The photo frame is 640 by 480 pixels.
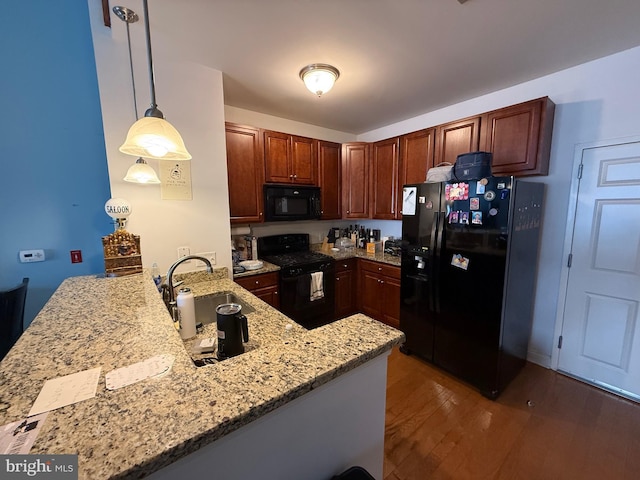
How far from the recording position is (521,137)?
2111 millimetres

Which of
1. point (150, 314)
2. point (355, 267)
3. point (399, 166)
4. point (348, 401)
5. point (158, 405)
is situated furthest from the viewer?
point (355, 267)

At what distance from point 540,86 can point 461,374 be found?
2588 millimetres

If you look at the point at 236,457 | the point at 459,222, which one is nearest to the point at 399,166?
the point at 459,222

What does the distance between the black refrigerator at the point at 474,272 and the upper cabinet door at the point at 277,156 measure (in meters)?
1.38

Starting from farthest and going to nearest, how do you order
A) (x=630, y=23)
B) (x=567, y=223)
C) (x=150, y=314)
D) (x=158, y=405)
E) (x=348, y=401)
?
(x=567, y=223) < (x=630, y=23) < (x=150, y=314) < (x=348, y=401) < (x=158, y=405)

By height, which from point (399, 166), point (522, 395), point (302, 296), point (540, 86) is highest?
point (540, 86)

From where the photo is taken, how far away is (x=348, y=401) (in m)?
0.81

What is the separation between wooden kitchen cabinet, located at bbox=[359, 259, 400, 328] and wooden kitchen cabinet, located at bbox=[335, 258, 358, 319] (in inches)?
3.6

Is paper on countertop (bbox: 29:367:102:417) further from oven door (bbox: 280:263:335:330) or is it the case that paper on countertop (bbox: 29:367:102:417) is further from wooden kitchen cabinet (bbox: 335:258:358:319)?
wooden kitchen cabinet (bbox: 335:258:358:319)

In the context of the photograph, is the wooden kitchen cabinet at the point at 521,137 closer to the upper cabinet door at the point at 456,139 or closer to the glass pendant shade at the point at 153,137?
the upper cabinet door at the point at 456,139

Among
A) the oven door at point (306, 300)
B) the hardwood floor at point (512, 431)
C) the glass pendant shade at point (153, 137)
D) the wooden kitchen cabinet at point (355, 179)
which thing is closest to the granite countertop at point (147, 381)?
the glass pendant shade at point (153, 137)

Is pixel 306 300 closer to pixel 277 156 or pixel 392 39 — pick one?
pixel 277 156

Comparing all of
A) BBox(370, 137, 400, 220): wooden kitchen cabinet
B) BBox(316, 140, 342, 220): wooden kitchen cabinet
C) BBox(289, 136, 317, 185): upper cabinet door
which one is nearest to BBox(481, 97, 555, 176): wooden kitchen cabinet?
BBox(370, 137, 400, 220): wooden kitchen cabinet

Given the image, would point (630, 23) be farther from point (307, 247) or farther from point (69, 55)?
point (69, 55)
